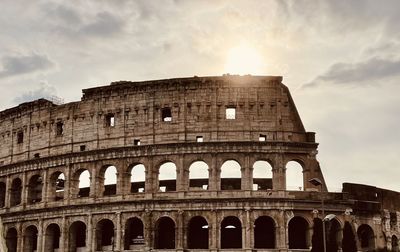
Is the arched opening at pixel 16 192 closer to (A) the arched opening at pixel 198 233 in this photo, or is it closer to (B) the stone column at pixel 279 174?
(A) the arched opening at pixel 198 233

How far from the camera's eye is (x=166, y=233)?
132 feet

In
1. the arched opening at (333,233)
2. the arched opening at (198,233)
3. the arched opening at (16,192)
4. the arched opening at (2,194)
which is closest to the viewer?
the arched opening at (333,233)

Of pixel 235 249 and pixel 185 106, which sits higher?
pixel 185 106

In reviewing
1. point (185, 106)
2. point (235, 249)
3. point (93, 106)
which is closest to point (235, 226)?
point (235, 249)

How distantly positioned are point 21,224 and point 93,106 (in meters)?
9.33

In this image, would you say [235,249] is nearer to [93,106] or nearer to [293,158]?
[293,158]

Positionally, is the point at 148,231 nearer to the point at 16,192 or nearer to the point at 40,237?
the point at 40,237

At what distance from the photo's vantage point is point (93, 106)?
42.2 metres

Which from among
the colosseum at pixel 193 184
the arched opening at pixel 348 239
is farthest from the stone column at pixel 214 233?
the arched opening at pixel 348 239

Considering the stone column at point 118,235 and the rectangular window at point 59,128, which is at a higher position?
the rectangular window at point 59,128

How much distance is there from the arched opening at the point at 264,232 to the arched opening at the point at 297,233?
1120 mm

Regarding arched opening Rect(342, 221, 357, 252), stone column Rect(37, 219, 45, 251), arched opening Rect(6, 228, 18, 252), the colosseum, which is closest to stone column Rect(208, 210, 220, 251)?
the colosseum

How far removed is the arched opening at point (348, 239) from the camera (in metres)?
38.9

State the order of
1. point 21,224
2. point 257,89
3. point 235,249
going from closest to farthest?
point 235,249, point 257,89, point 21,224
